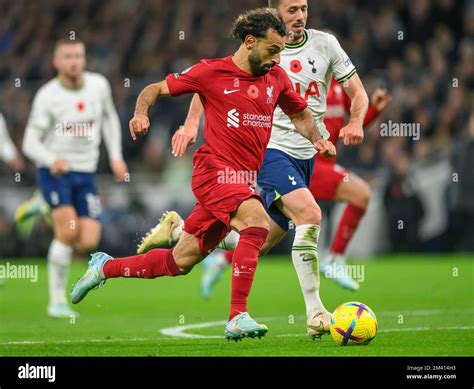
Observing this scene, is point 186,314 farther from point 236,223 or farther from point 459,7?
point 459,7

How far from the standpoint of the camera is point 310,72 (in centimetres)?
943

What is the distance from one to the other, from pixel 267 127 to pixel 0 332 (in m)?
3.16

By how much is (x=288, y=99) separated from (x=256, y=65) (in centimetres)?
49

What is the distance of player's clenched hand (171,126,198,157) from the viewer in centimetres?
785

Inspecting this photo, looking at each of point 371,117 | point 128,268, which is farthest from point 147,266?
point 371,117

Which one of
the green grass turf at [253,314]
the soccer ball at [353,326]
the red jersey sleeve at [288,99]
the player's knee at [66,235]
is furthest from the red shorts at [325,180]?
the soccer ball at [353,326]

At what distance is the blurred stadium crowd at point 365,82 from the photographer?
64.7 feet

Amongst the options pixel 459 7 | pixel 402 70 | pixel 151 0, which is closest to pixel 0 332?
pixel 402 70

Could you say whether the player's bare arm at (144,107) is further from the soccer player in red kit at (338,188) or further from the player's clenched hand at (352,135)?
the soccer player in red kit at (338,188)

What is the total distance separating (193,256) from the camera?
8.42 m

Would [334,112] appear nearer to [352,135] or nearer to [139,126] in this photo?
[352,135]

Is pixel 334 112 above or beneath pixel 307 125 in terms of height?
above

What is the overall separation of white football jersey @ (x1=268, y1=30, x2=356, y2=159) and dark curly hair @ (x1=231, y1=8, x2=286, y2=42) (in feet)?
4.03
